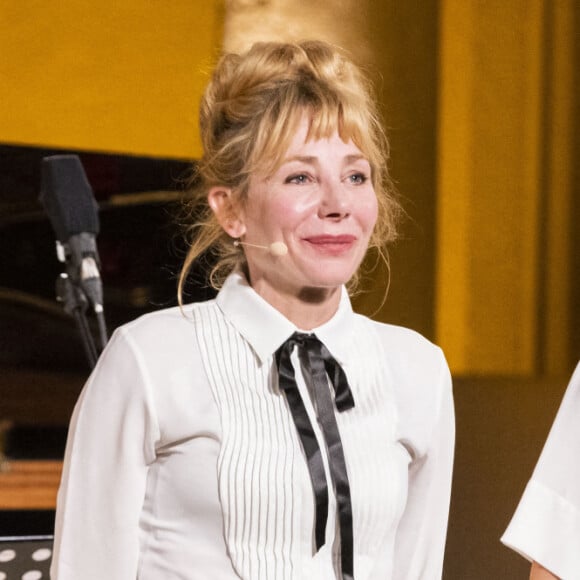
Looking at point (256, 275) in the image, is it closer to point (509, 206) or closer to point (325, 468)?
point (325, 468)

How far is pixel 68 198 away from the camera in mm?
1491

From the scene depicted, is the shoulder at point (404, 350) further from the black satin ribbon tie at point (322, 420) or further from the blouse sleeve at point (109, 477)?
the blouse sleeve at point (109, 477)

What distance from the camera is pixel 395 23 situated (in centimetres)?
237

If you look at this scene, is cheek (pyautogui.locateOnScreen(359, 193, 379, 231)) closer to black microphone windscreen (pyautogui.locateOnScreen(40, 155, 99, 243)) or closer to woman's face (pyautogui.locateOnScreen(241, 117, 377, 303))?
woman's face (pyautogui.locateOnScreen(241, 117, 377, 303))

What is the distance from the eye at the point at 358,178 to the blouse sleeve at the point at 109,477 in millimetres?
325

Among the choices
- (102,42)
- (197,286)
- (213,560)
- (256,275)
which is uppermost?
(102,42)

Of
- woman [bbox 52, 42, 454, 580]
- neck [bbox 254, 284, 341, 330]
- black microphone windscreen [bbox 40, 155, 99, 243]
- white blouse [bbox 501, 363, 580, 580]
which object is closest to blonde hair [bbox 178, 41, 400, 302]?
woman [bbox 52, 42, 454, 580]

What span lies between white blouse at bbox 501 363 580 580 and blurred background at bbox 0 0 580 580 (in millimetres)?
650

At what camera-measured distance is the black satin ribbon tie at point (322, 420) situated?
1180 millimetres

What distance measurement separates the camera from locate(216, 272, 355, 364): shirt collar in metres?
1.25

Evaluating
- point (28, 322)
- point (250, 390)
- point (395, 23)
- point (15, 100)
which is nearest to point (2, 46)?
point (15, 100)

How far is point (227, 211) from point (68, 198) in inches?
12.3

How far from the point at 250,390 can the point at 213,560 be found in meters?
0.20

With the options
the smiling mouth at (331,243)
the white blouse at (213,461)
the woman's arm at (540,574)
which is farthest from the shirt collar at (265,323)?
the woman's arm at (540,574)
